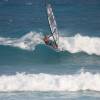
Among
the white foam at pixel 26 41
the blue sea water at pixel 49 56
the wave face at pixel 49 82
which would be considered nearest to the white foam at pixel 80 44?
the blue sea water at pixel 49 56

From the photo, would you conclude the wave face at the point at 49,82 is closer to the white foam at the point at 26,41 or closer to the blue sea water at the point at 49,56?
the blue sea water at the point at 49,56

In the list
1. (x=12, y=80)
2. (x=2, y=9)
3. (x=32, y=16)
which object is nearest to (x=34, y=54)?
(x=12, y=80)

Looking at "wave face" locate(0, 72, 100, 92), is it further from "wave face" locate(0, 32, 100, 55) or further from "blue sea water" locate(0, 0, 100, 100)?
"wave face" locate(0, 32, 100, 55)

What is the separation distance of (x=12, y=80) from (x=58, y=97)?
11.5ft

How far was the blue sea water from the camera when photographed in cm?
2914

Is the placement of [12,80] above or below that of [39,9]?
below

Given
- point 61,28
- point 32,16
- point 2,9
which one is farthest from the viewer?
point 2,9

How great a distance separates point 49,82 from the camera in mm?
30078

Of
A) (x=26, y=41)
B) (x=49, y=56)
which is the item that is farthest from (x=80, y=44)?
(x=26, y=41)

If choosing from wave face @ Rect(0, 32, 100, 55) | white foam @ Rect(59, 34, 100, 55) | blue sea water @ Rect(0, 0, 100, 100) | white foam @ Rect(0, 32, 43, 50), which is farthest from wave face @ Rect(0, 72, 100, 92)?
white foam @ Rect(0, 32, 43, 50)

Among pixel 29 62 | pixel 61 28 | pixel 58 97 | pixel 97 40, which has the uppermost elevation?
pixel 61 28

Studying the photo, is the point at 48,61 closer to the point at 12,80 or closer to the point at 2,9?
the point at 12,80

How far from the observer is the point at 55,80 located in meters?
30.3

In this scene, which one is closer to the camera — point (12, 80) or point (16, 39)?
point (12, 80)
